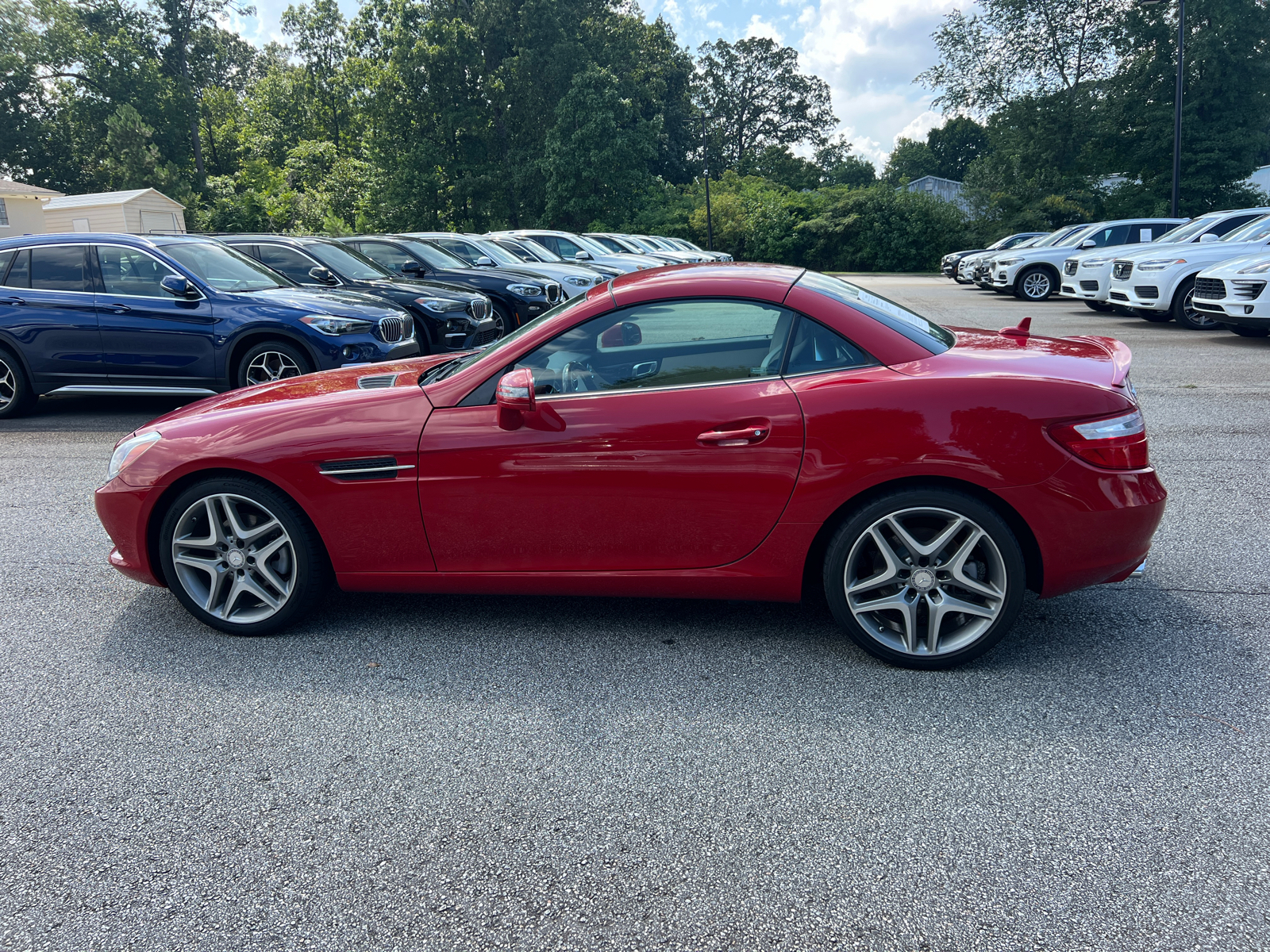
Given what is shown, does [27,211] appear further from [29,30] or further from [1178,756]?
[1178,756]

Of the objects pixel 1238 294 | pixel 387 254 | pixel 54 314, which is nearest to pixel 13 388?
pixel 54 314

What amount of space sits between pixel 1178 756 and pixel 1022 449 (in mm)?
1088

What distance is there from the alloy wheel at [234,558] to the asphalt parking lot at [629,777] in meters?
0.18

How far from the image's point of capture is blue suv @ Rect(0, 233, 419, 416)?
8484mm

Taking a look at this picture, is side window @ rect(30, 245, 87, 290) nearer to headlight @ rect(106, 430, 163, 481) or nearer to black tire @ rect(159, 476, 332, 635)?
headlight @ rect(106, 430, 163, 481)

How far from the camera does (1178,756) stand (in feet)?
9.54

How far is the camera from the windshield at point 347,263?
11.5m

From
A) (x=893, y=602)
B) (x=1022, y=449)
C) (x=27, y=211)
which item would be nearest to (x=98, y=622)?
(x=893, y=602)

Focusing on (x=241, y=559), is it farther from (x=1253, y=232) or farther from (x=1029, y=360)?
(x=1253, y=232)

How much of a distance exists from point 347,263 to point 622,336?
30.2 feet

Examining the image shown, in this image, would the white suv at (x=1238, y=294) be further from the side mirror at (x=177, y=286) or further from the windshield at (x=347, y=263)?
the side mirror at (x=177, y=286)

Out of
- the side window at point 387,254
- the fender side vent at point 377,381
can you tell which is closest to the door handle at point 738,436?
the fender side vent at point 377,381

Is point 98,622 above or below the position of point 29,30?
below

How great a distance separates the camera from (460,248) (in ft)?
53.1
